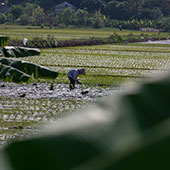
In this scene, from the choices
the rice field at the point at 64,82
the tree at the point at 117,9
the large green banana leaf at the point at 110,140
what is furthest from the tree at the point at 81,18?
the large green banana leaf at the point at 110,140

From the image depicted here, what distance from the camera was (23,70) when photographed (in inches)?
175

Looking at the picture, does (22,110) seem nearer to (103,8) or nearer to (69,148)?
(69,148)

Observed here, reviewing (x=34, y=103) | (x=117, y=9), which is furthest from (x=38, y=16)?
(x=34, y=103)

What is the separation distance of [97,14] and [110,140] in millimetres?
49474

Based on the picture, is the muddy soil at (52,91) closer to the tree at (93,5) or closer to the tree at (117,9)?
the tree at (117,9)

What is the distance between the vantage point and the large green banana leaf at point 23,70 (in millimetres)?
4211

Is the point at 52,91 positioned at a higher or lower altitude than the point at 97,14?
higher

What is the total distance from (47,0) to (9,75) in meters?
53.7

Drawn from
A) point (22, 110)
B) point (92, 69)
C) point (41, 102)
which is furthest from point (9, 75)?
point (92, 69)

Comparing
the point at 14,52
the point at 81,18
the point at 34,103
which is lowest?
the point at 81,18

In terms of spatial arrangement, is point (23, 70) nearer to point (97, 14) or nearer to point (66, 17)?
point (97, 14)

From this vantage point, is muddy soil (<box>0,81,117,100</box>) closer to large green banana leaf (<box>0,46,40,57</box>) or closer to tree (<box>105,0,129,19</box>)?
large green banana leaf (<box>0,46,40,57</box>)

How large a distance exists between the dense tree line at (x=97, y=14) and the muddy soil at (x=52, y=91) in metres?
38.9

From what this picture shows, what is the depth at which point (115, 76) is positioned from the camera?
10547mm
